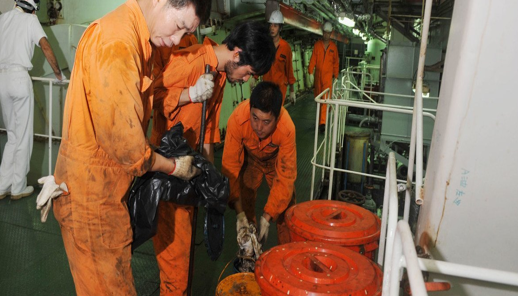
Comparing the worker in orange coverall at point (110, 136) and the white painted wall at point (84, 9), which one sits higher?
the white painted wall at point (84, 9)

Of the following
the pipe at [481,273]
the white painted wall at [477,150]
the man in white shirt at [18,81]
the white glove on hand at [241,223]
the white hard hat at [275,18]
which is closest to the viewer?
the pipe at [481,273]

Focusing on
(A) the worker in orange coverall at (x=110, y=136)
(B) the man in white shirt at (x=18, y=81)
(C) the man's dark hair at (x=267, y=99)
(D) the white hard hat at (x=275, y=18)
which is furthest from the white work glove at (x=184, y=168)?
(D) the white hard hat at (x=275, y=18)

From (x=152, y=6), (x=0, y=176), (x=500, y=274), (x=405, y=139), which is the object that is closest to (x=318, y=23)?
(x=405, y=139)

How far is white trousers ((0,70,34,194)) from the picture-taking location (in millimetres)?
4574

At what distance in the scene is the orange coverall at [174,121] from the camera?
264 cm

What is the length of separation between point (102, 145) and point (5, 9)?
4.54 m

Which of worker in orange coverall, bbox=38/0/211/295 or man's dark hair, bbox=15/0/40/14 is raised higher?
man's dark hair, bbox=15/0/40/14

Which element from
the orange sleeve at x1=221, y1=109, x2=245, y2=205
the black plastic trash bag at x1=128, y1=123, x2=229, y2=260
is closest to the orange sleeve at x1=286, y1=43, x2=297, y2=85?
the orange sleeve at x1=221, y1=109, x2=245, y2=205

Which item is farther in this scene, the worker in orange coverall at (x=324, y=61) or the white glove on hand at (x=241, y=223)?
the worker in orange coverall at (x=324, y=61)

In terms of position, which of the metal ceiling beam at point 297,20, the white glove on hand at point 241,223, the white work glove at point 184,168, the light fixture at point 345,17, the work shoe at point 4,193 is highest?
the light fixture at point 345,17

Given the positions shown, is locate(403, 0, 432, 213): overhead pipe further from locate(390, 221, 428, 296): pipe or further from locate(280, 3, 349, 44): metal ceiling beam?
locate(280, 3, 349, 44): metal ceiling beam

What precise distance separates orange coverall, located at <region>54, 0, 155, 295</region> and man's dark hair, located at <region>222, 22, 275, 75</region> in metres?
0.77

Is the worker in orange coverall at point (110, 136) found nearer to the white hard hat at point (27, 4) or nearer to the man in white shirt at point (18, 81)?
the man in white shirt at point (18, 81)

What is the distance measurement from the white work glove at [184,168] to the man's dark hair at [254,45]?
0.86 m
